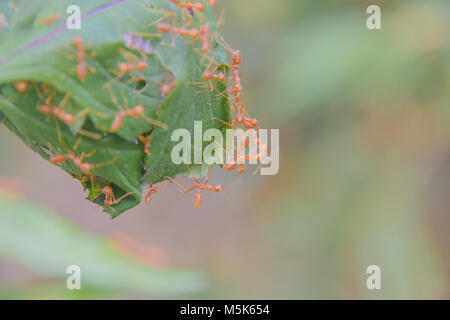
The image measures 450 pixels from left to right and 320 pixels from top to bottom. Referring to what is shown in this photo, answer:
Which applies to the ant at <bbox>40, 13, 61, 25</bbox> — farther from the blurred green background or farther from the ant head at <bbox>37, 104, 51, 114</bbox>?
the blurred green background

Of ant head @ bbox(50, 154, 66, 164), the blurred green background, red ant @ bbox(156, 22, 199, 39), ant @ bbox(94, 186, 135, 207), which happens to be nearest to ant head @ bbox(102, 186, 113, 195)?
ant @ bbox(94, 186, 135, 207)

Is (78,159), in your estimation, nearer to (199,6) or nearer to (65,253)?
(199,6)

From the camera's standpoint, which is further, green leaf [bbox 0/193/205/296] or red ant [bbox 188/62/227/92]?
green leaf [bbox 0/193/205/296]

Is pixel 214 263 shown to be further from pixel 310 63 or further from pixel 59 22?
pixel 59 22

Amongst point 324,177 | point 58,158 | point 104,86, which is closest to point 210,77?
point 104,86
